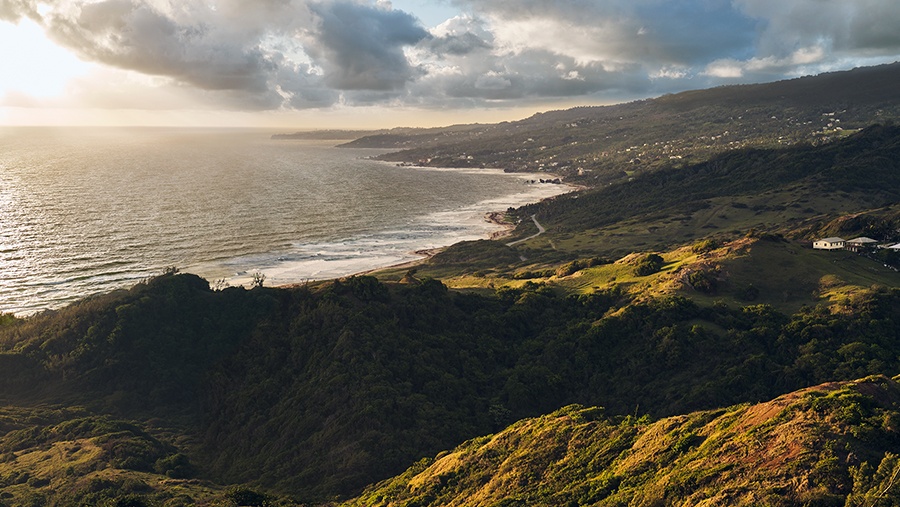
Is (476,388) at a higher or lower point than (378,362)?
lower

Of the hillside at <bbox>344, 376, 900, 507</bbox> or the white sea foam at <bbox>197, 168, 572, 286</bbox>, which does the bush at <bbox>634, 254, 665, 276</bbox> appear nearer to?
the hillside at <bbox>344, 376, 900, 507</bbox>

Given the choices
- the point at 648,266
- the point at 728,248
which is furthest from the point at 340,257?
the point at 728,248

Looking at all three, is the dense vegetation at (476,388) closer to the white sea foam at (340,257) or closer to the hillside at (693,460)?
the hillside at (693,460)

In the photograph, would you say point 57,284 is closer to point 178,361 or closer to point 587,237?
point 178,361

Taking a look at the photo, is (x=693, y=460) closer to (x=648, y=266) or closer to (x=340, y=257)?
(x=648, y=266)

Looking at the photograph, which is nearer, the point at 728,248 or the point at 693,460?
the point at 693,460

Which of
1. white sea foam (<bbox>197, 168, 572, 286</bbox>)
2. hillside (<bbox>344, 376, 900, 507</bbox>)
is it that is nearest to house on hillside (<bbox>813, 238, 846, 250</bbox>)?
hillside (<bbox>344, 376, 900, 507</bbox>)
